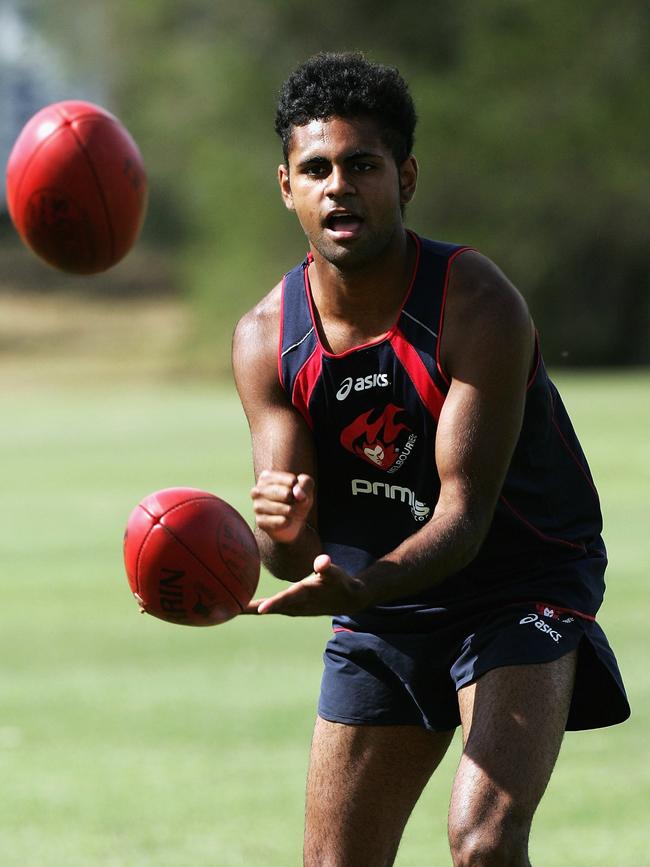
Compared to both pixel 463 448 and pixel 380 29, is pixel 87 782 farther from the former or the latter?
pixel 380 29

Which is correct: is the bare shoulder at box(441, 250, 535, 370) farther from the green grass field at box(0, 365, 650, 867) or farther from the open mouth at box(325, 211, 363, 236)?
the green grass field at box(0, 365, 650, 867)

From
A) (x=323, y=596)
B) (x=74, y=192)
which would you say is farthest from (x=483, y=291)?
(x=74, y=192)

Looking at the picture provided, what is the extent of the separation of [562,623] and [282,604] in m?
0.98

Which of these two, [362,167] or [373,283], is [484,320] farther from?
[362,167]

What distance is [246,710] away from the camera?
377 inches

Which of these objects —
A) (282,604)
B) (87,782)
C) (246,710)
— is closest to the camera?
(282,604)

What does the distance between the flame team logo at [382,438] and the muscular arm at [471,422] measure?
0.61 ft

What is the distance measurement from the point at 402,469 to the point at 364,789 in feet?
3.24

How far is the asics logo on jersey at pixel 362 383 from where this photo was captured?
16.4ft

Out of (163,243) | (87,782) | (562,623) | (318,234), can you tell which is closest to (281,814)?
(87,782)

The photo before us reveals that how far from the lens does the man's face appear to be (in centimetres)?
494

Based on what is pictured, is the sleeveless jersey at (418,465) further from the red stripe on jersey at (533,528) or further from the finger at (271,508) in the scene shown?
the finger at (271,508)

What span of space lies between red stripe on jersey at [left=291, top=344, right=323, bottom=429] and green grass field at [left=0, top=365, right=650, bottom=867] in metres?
2.48

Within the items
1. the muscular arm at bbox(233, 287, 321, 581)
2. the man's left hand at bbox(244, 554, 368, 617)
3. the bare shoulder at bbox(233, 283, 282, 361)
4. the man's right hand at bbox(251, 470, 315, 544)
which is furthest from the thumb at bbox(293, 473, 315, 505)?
the bare shoulder at bbox(233, 283, 282, 361)
